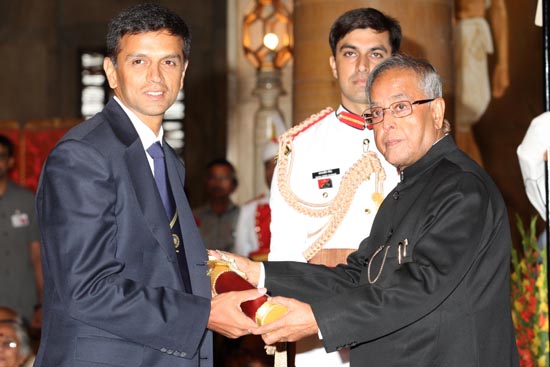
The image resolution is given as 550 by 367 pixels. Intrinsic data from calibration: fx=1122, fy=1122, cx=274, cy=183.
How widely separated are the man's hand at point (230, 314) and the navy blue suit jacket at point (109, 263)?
0.55 ft

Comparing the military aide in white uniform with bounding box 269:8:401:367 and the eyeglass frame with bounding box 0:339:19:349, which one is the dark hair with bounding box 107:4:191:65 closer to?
the military aide in white uniform with bounding box 269:8:401:367

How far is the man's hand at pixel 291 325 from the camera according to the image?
381 centimetres

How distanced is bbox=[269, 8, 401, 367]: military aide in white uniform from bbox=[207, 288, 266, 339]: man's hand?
71cm

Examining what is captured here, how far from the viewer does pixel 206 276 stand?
3.76 metres

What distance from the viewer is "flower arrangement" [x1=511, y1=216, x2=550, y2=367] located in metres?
6.07

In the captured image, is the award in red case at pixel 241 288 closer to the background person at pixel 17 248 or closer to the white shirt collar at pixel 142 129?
the white shirt collar at pixel 142 129

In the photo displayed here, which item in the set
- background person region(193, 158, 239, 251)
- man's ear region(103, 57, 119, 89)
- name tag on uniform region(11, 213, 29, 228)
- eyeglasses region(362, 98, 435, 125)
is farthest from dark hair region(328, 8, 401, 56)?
background person region(193, 158, 239, 251)

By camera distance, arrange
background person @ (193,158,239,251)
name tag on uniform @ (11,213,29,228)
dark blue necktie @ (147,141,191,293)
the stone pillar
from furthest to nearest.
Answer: background person @ (193,158,239,251) < name tag on uniform @ (11,213,29,228) < the stone pillar < dark blue necktie @ (147,141,191,293)

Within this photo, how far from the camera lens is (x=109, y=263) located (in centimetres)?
339

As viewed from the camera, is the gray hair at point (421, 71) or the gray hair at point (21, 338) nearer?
the gray hair at point (421, 71)

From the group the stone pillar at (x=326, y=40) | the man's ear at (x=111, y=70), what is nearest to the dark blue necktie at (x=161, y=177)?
the man's ear at (x=111, y=70)

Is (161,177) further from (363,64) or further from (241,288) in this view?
(363,64)

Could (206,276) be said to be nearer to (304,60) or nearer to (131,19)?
(131,19)

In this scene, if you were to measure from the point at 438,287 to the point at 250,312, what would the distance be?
71 cm
